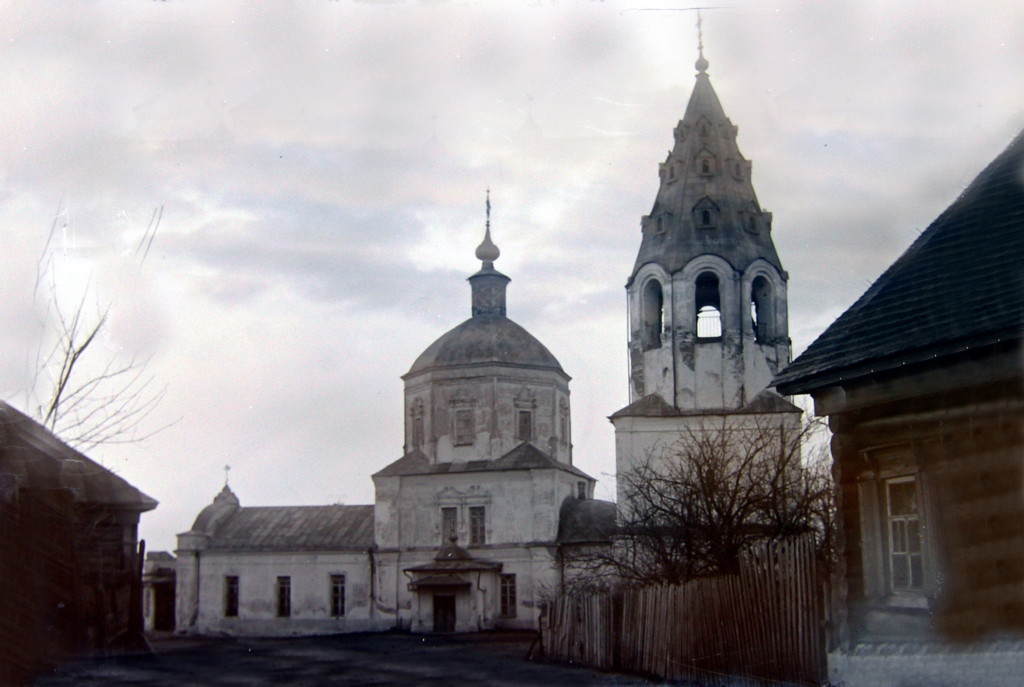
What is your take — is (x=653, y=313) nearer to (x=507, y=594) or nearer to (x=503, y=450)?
(x=503, y=450)

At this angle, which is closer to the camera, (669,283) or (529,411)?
(669,283)

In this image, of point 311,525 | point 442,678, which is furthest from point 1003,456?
point 311,525

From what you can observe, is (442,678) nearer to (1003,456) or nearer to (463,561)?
(1003,456)

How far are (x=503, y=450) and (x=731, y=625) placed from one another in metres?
27.5

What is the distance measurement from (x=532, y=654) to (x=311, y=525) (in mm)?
22404

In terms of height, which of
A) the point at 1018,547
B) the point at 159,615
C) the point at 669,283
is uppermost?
the point at 669,283

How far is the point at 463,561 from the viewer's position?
1489 inches

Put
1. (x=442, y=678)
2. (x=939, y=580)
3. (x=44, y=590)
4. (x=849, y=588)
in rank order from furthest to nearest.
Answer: (x=442, y=678)
(x=44, y=590)
(x=849, y=588)
(x=939, y=580)

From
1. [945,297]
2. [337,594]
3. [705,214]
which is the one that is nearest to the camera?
[945,297]

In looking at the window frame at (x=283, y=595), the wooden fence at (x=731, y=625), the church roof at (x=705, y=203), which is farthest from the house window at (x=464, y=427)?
the wooden fence at (x=731, y=625)

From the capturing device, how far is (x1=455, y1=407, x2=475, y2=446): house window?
4122cm

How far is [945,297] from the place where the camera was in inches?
450

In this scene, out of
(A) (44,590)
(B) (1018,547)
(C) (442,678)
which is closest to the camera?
(B) (1018,547)

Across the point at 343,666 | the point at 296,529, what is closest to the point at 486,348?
the point at 296,529
